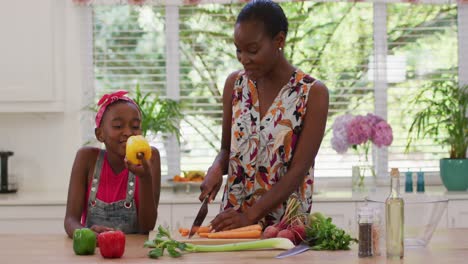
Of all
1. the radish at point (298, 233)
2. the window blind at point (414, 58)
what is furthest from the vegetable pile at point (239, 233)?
the window blind at point (414, 58)

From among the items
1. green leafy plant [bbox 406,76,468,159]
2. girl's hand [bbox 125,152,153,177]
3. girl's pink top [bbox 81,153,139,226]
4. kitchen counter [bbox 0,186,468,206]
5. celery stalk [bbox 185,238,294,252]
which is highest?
green leafy plant [bbox 406,76,468,159]

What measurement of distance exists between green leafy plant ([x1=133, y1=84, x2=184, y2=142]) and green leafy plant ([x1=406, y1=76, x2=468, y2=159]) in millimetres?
1328

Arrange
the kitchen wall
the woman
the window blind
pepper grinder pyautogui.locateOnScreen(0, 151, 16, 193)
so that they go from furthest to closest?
the window blind, the kitchen wall, pepper grinder pyautogui.locateOnScreen(0, 151, 16, 193), the woman

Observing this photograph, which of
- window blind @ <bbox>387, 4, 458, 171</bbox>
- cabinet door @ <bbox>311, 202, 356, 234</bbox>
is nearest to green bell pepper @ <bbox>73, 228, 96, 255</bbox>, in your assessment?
cabinet door @ <bbox>311, 202, 356, 234</bbox>

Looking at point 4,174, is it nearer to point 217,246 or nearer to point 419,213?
point 217,246

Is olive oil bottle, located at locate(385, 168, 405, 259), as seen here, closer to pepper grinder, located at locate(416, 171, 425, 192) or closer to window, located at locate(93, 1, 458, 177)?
pepper grinder, located at locate(416, 171, 425, 192)

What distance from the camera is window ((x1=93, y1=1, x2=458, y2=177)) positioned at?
534 cm

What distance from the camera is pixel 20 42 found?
16.3 ft

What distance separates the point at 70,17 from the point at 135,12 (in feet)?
1.24

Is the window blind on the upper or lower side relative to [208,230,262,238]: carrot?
upper

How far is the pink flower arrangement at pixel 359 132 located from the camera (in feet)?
16.2

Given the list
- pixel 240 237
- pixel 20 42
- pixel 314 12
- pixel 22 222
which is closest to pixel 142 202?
pixel 240 237

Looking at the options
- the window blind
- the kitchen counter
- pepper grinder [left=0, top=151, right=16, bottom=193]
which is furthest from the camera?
the window blind

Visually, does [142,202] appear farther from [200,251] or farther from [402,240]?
[402,240]
